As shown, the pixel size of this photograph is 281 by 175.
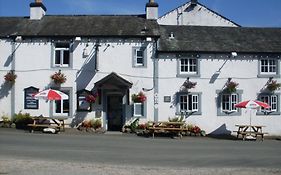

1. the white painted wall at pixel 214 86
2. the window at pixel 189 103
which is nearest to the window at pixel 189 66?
the white painted wall at pixel 214 86

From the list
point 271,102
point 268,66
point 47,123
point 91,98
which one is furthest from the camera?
point 268,66

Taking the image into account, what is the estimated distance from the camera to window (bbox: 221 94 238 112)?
76.5 feet

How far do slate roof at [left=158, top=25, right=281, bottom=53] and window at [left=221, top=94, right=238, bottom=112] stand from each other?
114 inches

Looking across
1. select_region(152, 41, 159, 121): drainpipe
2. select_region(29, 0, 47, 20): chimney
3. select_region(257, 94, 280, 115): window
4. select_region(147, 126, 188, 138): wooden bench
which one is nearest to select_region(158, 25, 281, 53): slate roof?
select_region(152, 41, 159, 121): drainpipe

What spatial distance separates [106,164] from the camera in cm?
1144

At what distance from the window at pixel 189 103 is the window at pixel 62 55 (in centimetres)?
731

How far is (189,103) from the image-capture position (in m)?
23.0

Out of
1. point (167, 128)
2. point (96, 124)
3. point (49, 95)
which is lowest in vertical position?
point (167, 128)

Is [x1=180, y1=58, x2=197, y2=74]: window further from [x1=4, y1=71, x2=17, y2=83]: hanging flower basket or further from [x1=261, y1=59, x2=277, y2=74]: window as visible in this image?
[x1=4, y1=71, x2=17, y2=83]: hanging flower basket

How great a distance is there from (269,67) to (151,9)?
28.4ft

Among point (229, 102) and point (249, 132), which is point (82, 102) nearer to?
point (229, 102)

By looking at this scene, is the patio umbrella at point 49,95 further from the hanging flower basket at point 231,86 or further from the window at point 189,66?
the hanging flower basket at point 231,86

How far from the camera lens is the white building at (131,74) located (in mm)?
22656

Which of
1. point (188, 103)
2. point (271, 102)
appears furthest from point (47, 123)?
point (271, 102)
